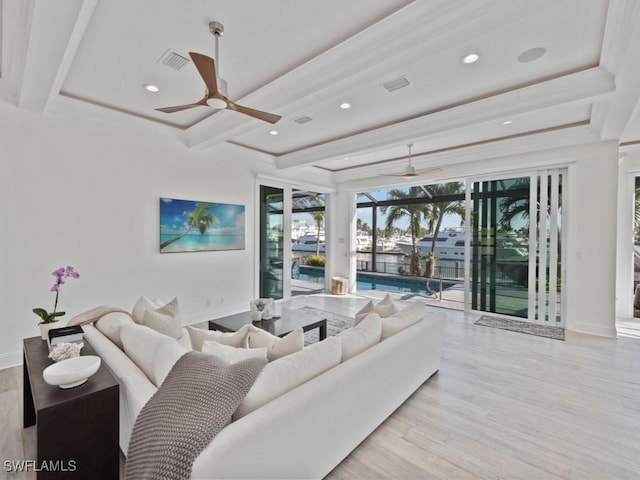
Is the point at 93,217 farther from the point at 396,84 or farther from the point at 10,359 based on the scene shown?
the point at 396,84

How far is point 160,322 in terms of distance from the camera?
2471 mm

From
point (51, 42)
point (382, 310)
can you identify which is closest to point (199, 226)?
point (51, 42)

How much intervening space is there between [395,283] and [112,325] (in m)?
8.13

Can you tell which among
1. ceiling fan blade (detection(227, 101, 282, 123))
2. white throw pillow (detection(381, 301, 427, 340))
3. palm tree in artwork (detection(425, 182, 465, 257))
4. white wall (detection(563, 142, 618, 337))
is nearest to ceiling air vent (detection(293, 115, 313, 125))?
ceiling fan blade (detection(227, 101, 282, 123))

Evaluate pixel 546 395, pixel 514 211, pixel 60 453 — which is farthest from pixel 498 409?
pixel 514 211

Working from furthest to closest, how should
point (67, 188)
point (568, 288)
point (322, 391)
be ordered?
point (568, 288) < point (67, 188) < point (322, 391)

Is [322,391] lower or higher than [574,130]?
lower

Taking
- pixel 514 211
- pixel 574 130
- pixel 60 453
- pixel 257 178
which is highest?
pixel 574 130

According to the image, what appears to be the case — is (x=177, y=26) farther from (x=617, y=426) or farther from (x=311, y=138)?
(x=617, y=426)

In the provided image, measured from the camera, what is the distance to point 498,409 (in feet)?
8.06

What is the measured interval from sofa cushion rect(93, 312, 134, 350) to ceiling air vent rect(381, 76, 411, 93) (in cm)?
305

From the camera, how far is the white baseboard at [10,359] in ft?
10.4

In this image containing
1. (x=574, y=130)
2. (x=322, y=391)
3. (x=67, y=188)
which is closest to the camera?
(x=322, y=391)

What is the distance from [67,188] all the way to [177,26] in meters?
2.46
